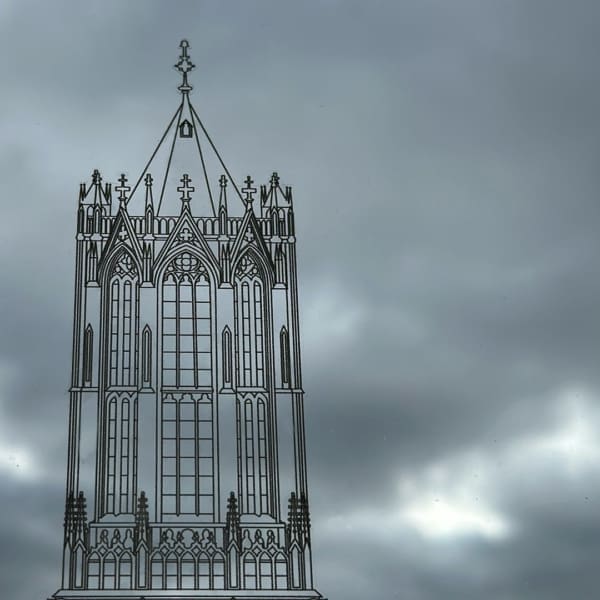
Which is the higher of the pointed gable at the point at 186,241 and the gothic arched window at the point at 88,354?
the pointed gable at the point at 186,241

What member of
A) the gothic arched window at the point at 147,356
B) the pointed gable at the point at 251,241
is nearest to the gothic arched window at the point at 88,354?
the gothic arched window at the point at 147,356

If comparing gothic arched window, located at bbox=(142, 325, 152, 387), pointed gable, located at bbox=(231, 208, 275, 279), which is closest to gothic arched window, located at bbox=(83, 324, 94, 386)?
gothic arched window, located at bbox=(142, 325, 152, 387)

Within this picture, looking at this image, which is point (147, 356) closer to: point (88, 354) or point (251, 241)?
point (88, 354)

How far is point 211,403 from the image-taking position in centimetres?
2302

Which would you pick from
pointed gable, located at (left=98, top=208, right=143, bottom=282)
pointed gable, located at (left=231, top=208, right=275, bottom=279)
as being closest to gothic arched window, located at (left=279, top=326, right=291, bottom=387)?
pointed gable, located at (left=231, top=208, right=275, bottom=279)

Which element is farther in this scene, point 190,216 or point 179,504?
point 190,216

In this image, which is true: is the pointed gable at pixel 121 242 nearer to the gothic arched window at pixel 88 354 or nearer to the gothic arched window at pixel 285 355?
the gothic arched window at pixel 88 354

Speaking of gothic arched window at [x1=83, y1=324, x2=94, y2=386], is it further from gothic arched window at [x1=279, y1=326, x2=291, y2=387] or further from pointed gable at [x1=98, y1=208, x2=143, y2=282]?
gothic arched window at [x1=279, y1=326, x2=291, y2=387]

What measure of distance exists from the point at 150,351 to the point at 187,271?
1787 mm

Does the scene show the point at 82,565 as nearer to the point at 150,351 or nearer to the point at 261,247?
the point at 150,351

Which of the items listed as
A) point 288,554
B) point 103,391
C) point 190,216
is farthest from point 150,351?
point 288,554

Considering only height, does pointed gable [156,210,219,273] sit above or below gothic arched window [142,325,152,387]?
above

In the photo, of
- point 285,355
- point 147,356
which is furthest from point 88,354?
point 285,355

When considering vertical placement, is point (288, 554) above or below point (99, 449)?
below
